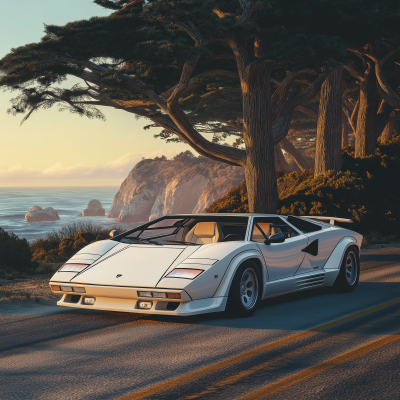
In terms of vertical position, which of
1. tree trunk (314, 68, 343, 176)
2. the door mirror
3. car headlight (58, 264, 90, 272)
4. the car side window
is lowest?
car headlight (58, 264, 90, 272)

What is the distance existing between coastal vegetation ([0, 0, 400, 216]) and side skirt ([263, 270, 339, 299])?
10306 mm

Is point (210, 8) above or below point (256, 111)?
above

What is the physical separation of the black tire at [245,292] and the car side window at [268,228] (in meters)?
0.63

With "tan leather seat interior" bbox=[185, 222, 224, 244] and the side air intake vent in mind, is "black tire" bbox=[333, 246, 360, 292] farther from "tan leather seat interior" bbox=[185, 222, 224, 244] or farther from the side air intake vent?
"tan leather seat interior" bbox=[185, 222, 224, 244]

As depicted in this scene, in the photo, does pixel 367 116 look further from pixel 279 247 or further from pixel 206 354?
pixel 206 354

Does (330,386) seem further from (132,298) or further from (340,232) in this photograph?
(340,232)

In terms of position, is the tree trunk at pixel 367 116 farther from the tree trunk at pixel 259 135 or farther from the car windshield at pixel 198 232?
the car windshield at pixel 198 232


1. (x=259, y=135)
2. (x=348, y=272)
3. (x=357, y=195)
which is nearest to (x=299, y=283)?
(x=348, y=272)

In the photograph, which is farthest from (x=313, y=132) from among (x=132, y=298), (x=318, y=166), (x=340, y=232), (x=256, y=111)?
(x=132, y=298)

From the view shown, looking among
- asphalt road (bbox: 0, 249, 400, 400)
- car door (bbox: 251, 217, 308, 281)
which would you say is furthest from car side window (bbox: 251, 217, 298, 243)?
asphalt road (bbox: 0, 249, 400, 400)

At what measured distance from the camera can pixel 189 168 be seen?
11350 centimetres

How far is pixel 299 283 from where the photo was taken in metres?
7.73

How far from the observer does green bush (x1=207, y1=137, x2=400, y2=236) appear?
2028cm

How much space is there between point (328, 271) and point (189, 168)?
346 ft
